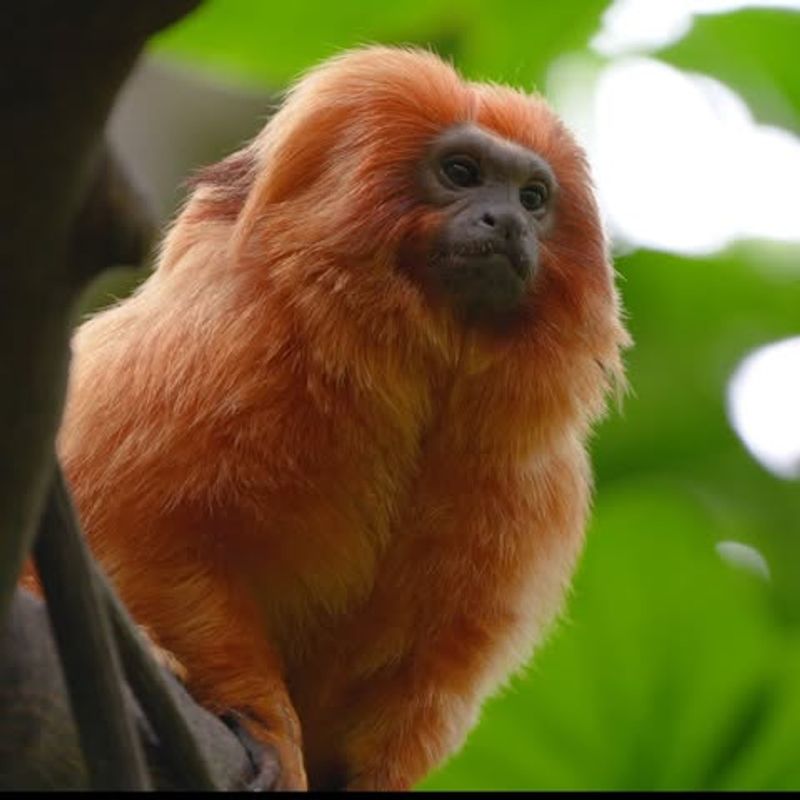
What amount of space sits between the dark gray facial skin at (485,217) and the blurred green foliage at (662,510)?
0.47 meters

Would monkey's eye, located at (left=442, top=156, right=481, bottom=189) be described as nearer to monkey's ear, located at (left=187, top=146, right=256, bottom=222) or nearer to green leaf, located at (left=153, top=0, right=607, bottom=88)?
monkey's ear, located at (left=187, top=146, right=256, bottom=222)

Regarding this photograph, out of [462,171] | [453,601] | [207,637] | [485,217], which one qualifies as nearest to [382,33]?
[462,171]

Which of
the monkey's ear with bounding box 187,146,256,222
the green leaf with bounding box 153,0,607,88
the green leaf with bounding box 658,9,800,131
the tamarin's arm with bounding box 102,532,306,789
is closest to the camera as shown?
the tamarin's arm with bounding box 102,532,306,789

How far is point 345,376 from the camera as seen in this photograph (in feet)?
9.87

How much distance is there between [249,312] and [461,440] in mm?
392

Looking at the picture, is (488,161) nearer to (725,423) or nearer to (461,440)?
(461,440)

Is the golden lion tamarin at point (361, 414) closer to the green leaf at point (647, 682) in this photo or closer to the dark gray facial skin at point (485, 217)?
the dark gray facial skin at point (485, 217)

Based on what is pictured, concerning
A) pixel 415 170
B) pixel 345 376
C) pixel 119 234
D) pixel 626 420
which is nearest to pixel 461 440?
pixel 345 376

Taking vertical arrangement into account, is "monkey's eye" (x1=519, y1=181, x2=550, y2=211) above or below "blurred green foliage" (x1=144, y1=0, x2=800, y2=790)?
above

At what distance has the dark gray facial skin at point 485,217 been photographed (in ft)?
9.96

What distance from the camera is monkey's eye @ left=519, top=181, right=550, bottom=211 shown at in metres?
3.21

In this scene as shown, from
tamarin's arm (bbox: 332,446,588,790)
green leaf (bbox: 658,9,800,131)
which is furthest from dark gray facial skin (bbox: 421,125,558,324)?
green leaf (bbox: 658,9,800,131)

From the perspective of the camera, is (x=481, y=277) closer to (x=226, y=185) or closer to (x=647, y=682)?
(x=226, y=185)

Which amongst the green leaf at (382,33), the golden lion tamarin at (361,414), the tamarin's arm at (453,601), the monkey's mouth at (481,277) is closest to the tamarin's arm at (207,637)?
the golden lion tamarin at (361,414)
